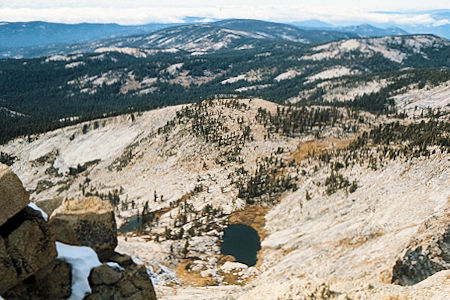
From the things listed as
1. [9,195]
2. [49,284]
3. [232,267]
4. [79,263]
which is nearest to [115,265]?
[79,263]

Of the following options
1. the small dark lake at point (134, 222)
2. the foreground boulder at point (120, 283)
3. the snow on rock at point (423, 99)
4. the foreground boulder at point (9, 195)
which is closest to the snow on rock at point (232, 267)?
the small dark lake at point (134, 222)

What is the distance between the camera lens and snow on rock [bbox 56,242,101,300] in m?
19.2

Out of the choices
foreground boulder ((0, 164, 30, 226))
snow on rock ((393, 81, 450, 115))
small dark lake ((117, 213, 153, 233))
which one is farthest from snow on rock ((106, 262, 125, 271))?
snow on rock ((393, 81, 450, 115))

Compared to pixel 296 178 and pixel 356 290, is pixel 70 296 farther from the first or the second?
pixel 296 178

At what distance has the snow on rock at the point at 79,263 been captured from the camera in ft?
63.1

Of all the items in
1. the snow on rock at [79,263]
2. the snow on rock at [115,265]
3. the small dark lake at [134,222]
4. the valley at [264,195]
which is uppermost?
the snow on rock at [79,263]

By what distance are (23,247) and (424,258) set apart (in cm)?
2869

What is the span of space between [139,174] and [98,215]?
64961 millimetres

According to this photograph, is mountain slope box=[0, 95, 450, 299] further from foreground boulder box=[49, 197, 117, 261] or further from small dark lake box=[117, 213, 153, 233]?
foreground boulder box=[49, 197, 117, 261]

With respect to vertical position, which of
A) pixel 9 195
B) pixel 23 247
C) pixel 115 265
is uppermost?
pixel 9 195

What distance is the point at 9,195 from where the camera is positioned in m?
16.4

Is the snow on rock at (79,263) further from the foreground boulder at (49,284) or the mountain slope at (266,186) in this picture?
the mountain slope at (266,186)

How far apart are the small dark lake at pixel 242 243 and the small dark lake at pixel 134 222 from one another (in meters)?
17.6

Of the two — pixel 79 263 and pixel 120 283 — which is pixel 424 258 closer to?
pixel 120 283
